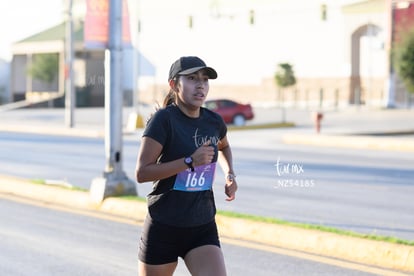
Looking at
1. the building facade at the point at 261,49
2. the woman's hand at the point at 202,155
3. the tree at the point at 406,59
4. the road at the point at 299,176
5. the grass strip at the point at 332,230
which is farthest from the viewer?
the building facade at the point at 261,49

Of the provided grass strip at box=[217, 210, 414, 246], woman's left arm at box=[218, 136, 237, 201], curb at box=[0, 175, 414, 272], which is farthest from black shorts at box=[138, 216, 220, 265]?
grass strip at box=[217, 210, 414, 246]

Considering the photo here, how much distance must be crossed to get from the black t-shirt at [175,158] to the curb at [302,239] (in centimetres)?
356

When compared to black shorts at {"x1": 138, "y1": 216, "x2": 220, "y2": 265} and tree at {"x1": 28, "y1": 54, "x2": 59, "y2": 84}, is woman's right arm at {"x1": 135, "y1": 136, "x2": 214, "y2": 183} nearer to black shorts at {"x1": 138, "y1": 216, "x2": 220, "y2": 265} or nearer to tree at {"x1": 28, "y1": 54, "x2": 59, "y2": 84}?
black shorts at {"x1": 138, "y1": 216, "x2": 220, "y2": 265}

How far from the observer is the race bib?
17.1 ft

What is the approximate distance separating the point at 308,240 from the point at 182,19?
6312 centimetres

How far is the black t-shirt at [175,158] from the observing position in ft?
17.3

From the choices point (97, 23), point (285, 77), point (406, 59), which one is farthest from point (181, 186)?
point (285, 77)

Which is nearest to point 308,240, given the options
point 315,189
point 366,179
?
point 315,189

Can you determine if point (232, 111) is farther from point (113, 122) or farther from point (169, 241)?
point (169, 241)

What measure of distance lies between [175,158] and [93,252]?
14.3 feet

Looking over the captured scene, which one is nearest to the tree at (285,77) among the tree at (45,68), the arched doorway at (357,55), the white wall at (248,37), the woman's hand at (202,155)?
the arched doorway at (357,55)

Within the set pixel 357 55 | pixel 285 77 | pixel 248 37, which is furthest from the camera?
pixel 248 37

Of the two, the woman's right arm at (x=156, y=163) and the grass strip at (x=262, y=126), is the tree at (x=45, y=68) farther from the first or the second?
the woman's right arm at (x=156, y=163)

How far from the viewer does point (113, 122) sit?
40.9ft
